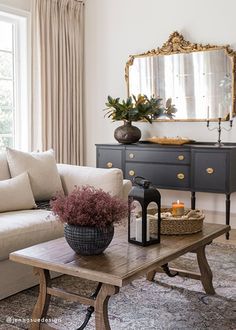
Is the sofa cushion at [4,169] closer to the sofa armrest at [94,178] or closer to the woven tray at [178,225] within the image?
the sofa armrest at [94,178]

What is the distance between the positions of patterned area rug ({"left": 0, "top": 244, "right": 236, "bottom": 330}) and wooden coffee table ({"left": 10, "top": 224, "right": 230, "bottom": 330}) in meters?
0.31

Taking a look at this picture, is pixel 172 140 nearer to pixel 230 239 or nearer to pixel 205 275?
pixel 230 239

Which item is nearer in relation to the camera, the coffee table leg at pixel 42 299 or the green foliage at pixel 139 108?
the coffee table leg at pixel 42 299

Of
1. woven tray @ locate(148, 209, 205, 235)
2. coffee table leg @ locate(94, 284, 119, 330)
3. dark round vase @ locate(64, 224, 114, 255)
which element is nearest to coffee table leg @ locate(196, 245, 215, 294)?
woven tray @ locate(148, 209, 205, 235)

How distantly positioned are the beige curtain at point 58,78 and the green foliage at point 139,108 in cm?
74

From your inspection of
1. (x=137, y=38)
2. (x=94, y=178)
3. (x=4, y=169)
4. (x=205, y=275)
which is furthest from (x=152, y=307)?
(x=137, y=38)

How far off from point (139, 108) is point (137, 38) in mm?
950

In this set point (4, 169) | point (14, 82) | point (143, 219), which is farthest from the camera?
point (14, 82)

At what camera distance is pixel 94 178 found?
361 centimetres

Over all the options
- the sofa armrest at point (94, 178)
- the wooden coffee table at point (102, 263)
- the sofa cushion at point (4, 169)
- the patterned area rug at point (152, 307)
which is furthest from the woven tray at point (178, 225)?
the sofa cushion at point (4, 169)

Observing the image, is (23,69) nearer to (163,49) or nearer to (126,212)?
(163,49)

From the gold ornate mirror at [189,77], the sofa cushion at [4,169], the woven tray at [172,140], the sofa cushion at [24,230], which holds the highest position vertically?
the gold ornate mirror at [189,77]

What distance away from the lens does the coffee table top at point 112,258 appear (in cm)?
194

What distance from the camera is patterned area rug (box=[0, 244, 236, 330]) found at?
2403 mm
